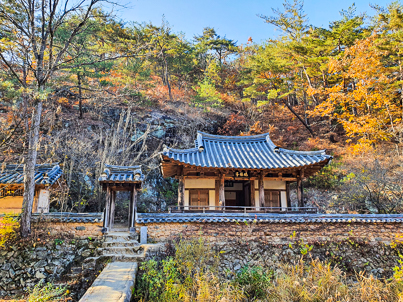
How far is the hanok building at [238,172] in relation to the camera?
12555 mm

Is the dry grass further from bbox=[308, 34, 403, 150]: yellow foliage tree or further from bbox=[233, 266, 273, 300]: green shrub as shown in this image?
bbox=[308, 34, 403, 150]: yellow foliage tree

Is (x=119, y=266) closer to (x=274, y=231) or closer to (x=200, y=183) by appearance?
(x=274, y=231)

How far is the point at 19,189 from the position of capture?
35.6 feet

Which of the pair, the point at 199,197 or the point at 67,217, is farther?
the point at 199,197

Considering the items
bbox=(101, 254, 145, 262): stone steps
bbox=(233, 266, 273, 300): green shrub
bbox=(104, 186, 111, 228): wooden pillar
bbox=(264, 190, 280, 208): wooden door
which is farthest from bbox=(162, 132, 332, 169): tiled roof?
bbox=(233, 266, 273, 300): green shrub

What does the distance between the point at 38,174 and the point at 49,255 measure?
13.7 ft

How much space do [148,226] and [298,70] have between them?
21.5m

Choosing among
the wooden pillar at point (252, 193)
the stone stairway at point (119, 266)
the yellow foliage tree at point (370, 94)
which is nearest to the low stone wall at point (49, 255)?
the stone stairway at point (119, 266)

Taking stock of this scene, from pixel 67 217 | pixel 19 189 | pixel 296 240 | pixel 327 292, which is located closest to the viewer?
pixel 327 292

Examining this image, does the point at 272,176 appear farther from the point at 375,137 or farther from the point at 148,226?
the point at 375,137

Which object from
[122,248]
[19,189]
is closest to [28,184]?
[19,189]

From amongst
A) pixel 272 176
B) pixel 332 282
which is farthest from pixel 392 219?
pixel 332 282

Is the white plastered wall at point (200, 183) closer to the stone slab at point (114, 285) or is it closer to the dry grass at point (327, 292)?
the stone slab at point (114, 285)

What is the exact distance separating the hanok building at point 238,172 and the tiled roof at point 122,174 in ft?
4.63
